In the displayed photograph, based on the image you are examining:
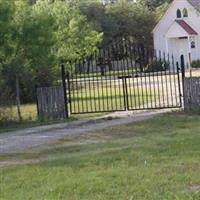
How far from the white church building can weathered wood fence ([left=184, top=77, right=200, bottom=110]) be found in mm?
41561

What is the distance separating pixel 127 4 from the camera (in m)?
71.6

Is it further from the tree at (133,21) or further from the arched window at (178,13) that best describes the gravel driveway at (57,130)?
the tree at (133,21)

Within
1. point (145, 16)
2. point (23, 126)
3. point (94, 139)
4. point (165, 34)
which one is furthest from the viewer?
point (145, 16)

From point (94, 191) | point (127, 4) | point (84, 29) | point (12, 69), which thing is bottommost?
point (94, 191)

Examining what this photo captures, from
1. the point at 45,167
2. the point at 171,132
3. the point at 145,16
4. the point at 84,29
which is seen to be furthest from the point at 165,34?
the point at 45,167

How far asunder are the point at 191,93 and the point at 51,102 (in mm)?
4141

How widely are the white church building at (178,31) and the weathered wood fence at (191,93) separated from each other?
41.6 m

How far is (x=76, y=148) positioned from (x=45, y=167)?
229cm

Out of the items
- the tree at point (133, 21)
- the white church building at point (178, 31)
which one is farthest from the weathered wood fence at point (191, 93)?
the tree at point (133, 21)

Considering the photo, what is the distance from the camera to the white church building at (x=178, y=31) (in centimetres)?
Answer: 6134

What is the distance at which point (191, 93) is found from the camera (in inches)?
752

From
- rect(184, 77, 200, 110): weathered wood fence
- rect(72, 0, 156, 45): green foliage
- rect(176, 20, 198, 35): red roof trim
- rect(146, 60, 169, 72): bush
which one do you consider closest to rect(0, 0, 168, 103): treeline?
rect(146, 60, 169, 72): bush

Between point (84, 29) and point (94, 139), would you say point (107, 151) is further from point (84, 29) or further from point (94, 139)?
point (84, 29)

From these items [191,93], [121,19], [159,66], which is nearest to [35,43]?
[191,93]
